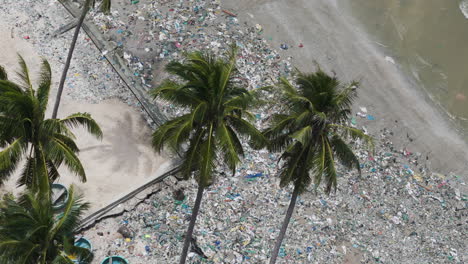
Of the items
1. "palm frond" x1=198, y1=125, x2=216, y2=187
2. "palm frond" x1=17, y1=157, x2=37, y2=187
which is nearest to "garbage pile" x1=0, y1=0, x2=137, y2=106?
"palm frond" x1=17, y1=157, x2=37, y2=187

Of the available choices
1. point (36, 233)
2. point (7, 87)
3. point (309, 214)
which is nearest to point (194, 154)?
point (36, 233)

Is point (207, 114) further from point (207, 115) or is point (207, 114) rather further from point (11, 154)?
point (11, 154)

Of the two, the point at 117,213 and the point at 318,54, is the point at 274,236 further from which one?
the point at 318,54

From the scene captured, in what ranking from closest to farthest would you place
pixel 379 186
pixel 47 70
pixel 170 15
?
pixel 47 70 → pixel 379 186 → pixel 170 15

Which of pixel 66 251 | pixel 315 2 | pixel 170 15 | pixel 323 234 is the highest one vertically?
pixel 315 2

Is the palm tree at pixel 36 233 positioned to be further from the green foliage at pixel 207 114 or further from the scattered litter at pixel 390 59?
the scattered litter at pixel 390 59

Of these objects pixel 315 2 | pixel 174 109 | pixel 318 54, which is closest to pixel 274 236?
pixel 174 109
